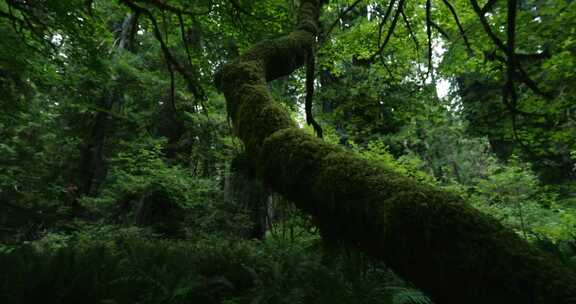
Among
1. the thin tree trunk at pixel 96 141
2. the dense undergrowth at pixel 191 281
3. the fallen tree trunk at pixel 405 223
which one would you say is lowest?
the dense undergrowth at pixel 191 281

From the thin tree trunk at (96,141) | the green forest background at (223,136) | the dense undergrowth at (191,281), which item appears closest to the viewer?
the dense undergrowth at (191,281)

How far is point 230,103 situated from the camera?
150 inches

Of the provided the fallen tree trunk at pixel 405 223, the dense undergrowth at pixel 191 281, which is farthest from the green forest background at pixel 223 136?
the fallen tree trunk at pixel 405 223

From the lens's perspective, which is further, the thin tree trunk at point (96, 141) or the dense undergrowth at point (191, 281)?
the thin tree trunk at point (96, 141)

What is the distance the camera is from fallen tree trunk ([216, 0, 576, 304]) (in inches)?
60.1

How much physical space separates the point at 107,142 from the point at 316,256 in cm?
1516

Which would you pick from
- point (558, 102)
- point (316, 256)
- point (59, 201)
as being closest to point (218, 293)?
point (316, 256)

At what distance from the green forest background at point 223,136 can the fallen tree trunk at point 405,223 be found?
54 centimetres

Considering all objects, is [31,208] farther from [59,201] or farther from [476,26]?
[476,26]

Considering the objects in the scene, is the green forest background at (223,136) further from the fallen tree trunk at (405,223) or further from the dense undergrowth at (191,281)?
the fallen tree trunk at (405,223)

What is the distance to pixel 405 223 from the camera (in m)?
1.84

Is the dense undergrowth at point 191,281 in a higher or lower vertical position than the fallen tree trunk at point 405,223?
lower

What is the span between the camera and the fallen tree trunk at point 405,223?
1.53 metres

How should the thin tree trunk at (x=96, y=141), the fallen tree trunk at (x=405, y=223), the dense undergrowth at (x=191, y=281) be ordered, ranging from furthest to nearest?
the thin tree trunk at (x=96, y=141) → the dense undergrowth at (x=191, y=281) → the fallen tree trunk at (x=405, y=223)
